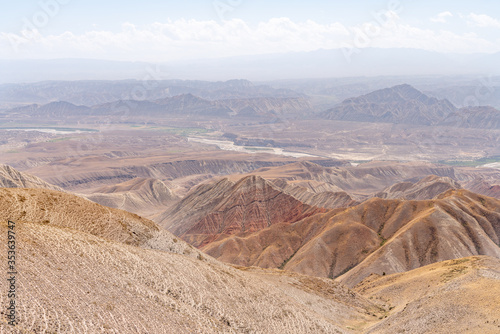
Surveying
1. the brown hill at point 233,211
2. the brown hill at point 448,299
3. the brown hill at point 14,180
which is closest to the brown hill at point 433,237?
the brown hill at point 448,299

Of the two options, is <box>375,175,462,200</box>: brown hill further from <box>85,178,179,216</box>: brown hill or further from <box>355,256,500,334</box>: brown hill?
<box>355,256,500,334</box>: brown hill

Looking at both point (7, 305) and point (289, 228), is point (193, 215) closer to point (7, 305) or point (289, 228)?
point (289, 228)

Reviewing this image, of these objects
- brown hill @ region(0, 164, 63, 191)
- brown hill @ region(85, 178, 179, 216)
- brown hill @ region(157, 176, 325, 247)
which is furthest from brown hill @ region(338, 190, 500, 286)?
brown hill @ region(85, 178, 179, 216)

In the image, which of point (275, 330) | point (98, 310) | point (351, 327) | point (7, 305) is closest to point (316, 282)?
point (351, 327)

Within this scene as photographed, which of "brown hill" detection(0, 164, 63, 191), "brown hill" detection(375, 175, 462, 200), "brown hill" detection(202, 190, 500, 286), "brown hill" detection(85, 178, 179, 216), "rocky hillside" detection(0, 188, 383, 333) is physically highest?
"rocky hillside" detection(0, 188, 383, 333)

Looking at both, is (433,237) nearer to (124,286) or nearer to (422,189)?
(124,286)

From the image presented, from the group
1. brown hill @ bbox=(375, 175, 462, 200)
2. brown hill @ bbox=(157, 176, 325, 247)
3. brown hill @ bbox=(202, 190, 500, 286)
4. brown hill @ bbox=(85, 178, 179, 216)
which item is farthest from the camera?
brown hill @ bbox=(85, 178, 179, 216)
